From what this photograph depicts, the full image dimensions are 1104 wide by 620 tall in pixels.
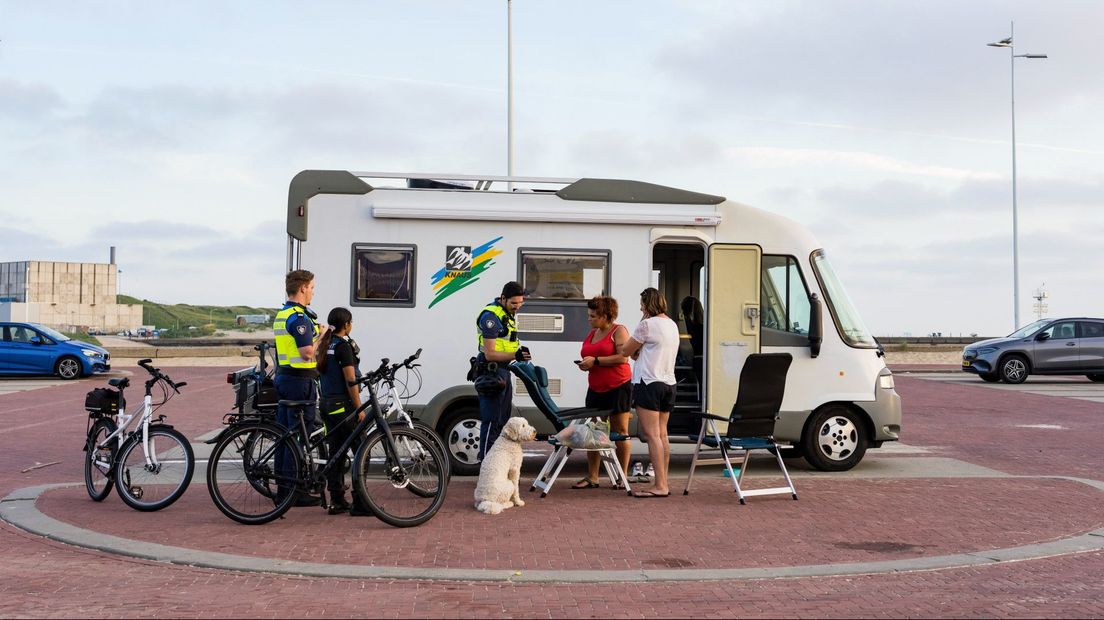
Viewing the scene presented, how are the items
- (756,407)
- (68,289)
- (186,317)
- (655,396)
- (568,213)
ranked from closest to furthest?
(655,396), (756,407), (568,213), (68,289), (186,317)

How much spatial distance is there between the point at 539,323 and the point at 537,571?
4515mm

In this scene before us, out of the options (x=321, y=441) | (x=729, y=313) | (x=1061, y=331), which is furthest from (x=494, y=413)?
(x=1061, y=331)

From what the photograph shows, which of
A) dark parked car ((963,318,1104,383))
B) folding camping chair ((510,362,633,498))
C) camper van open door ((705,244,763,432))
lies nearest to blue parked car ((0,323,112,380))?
folding camping chair ((510,362,633,498))

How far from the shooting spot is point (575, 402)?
35.9 feet

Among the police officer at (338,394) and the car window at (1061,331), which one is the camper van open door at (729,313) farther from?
the car window at (1061,331)

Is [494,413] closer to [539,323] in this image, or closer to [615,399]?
[615,399]

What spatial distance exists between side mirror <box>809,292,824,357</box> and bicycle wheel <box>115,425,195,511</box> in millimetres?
6194

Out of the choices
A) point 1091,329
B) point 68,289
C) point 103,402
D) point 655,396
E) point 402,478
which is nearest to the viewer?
point 402,478

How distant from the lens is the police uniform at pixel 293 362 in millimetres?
8289

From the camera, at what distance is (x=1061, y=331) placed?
25969 millimetres

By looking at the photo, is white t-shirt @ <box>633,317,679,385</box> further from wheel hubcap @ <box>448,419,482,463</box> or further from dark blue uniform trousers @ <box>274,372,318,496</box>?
dark blue uniform trousers @ <box>274,372,318,496</box>

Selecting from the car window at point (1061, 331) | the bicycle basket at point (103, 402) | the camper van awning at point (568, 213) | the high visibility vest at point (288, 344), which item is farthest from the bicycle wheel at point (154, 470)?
the car window at point (1061, 331)

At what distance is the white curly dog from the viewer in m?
8.63

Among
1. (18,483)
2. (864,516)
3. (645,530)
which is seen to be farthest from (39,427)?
(864,516)
